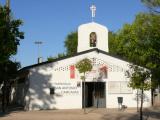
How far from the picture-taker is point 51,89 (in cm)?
3581

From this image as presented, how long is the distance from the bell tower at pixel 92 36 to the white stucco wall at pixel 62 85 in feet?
8.26

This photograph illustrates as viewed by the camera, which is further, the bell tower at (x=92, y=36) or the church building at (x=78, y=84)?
the bell tower at (x=92, y=36)

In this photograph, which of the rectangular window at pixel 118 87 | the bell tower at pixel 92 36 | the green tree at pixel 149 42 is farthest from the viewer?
the bell tower at pixel 92 36

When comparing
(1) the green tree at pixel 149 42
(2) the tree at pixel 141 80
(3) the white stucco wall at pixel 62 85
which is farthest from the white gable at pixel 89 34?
(2) the tree at pixel 141 80

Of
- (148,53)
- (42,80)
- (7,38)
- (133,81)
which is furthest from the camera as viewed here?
(148,53)

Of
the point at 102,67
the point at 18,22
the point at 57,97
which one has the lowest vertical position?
the point at 57,97

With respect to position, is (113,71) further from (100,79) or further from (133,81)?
(133,81)

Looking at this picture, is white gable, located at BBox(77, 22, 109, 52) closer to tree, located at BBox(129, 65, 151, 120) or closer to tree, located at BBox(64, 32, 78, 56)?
tree, located at BBox(129, 65, 151, 120)

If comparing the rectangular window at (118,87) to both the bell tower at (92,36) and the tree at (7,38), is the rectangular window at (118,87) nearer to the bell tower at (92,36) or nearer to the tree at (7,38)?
the bell tower at (92,36)

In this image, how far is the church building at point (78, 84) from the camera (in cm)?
3553

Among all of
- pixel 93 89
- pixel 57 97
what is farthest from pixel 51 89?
pixel 93 89

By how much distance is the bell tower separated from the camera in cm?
3906

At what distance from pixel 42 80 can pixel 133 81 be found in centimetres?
1262

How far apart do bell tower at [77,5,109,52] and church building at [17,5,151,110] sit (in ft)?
0.63
